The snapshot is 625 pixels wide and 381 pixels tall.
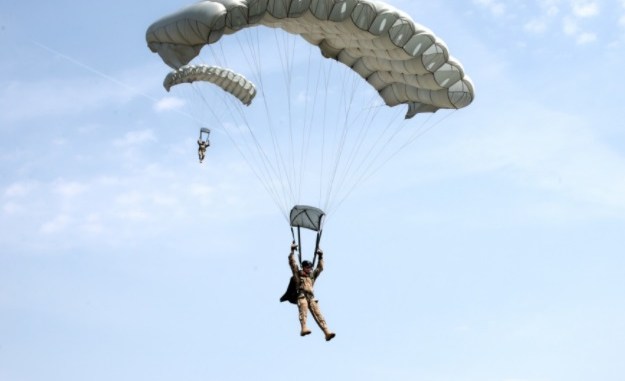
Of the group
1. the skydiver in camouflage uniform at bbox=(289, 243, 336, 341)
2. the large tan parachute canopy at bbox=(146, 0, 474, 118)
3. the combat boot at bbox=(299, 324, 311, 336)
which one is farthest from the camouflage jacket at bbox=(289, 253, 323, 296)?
the large tan parachute canopy at bbox=(146, 0, 474, 118)

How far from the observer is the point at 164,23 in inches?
939

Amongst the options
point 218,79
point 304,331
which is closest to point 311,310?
point 304,331

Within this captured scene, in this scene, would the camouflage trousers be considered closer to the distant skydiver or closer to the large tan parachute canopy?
the distant skydiver

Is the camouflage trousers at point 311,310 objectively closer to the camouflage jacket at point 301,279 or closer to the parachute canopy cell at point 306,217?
the camouflage jacket at point 301,279

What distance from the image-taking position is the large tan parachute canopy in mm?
23531

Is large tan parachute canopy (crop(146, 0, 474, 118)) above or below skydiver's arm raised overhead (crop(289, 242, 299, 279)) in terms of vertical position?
above

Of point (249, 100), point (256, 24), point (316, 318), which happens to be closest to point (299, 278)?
point (316, 318)

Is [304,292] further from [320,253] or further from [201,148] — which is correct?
[201,148]

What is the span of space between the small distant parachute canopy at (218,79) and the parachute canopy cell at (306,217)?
7.95 m

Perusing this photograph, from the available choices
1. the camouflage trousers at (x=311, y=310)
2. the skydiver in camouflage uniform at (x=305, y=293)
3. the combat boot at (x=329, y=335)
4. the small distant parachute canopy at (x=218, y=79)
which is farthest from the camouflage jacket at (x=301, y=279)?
the small distant parachute canopy at (x=218, y=79)

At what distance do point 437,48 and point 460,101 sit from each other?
2.24 metres

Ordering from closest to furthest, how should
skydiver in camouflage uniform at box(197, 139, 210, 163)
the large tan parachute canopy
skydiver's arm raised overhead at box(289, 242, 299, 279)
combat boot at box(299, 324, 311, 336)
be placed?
the large tan parachute canopy < combat boot at box(299, 324, 311, 336) < skydiver's arm raised overhead at box(289, 242, 299, 279) < skydiver in camouflage uniform at box(197, 139, 210, 163)

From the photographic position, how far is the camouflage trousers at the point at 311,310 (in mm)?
23938

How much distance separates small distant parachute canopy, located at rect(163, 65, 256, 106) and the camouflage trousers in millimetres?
9674
